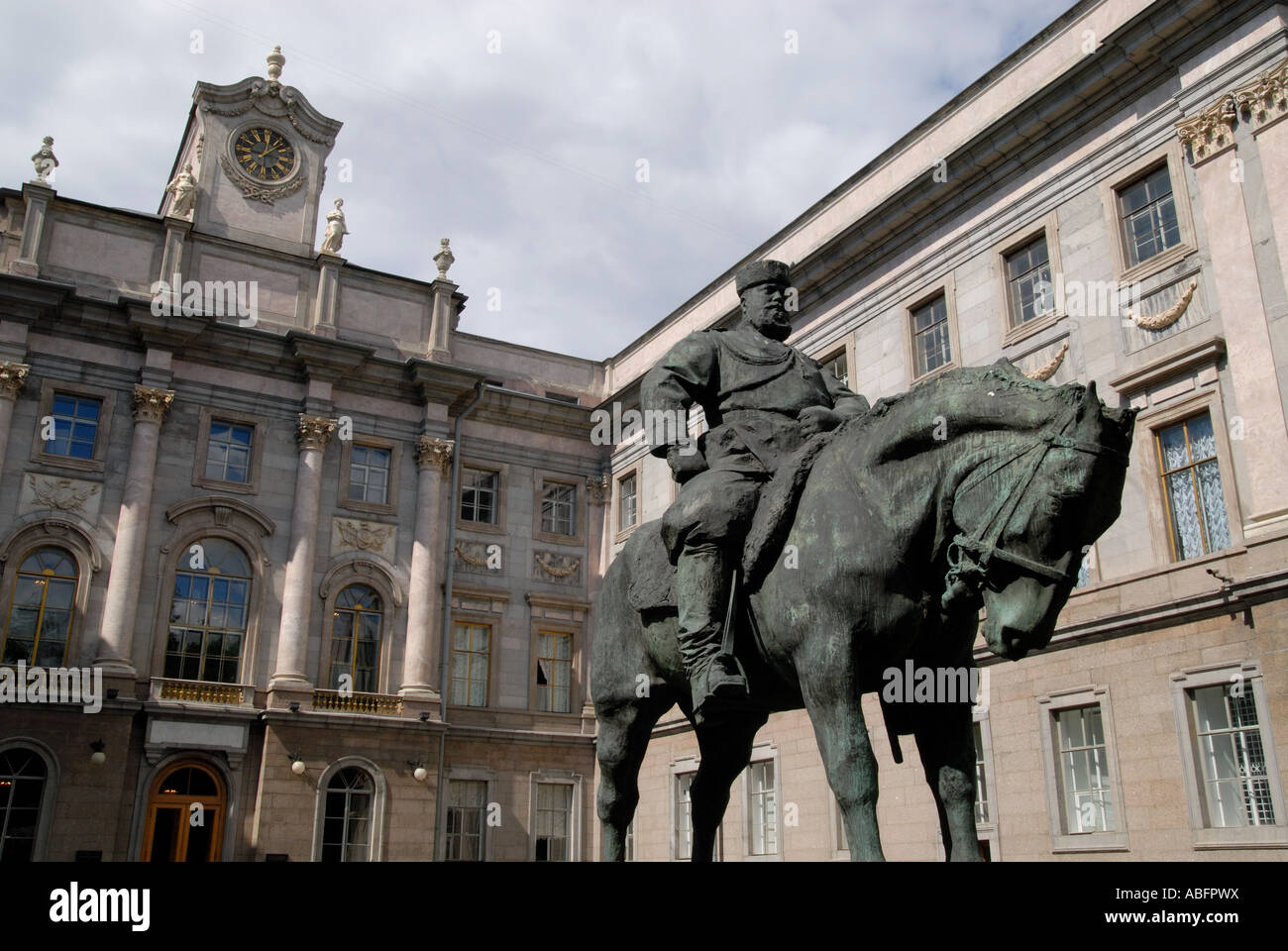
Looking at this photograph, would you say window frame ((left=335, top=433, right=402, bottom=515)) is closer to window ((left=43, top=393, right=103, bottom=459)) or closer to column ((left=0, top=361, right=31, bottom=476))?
window ((left=43, top=393, right=103, bottom=459))

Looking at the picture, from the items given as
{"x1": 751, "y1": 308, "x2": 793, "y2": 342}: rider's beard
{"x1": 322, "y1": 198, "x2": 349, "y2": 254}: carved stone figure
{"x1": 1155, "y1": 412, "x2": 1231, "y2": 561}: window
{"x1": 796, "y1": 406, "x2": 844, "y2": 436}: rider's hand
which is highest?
{"x1": 322, "y1": 198, "x2": 349, "y2": 254}: carved stone figure

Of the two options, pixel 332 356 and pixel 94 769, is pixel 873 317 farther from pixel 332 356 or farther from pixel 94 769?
pixel 94 769

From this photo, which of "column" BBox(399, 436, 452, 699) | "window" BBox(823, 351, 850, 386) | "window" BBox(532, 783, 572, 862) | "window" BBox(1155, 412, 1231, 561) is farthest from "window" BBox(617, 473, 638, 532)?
"window" BBox(1155, 412, 1231, 561)

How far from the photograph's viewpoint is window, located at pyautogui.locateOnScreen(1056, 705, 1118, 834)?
1609cm

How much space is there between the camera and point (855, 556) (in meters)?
4.28

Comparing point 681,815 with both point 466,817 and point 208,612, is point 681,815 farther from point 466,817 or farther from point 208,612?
point 208,612

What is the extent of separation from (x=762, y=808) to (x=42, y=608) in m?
16.2

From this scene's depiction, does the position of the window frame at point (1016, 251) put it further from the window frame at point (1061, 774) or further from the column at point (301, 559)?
the column at point (301, 559)

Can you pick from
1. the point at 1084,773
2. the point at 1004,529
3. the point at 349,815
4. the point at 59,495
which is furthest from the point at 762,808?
the point at 1004,529

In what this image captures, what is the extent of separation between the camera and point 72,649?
2473 cm

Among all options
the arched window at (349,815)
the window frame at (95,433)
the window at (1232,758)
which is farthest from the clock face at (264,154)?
the window at (1232,758)

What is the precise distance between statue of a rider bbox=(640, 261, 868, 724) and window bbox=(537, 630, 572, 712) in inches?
1006

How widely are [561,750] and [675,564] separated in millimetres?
25946

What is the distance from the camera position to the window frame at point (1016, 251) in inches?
736
